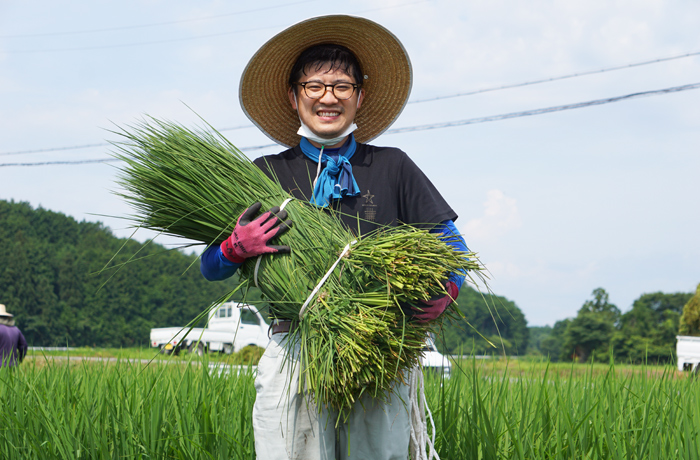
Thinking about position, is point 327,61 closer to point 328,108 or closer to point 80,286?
point 328,108

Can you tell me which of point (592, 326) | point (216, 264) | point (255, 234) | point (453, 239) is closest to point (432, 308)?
point (453, 239)

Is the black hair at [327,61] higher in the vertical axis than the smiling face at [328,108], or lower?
higher

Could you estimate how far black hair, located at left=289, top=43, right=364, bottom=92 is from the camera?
1.92m

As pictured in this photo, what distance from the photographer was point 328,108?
6.04 feet

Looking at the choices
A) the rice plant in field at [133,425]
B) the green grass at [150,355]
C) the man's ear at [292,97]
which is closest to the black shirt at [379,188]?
the man's ear at [292,97]

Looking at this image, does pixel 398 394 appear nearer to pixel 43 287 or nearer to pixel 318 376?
pixel 318 376

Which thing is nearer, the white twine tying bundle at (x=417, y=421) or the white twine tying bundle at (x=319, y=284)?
the white twine tying bundle at (x=319, y=284)

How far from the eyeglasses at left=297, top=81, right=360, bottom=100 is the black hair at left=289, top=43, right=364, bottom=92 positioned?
78 mm

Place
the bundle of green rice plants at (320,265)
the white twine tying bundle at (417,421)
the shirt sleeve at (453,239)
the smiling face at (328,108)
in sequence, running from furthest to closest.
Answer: the smiling face at (328,108)
the white twine tying bundle at (417,421)
the shirt sleeve at (453,239)
the bundle of green rice plants at (320,265)

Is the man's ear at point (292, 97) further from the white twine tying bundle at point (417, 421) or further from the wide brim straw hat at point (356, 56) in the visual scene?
the white twine tying bundle at point (417, 421)

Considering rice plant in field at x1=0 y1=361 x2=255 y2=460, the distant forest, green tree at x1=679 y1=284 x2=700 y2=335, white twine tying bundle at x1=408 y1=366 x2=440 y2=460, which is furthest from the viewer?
the distant forest

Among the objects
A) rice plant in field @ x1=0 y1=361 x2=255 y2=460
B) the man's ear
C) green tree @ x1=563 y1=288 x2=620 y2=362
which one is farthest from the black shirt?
green tree @ x1=563 y1=288 x2=620 y2=362

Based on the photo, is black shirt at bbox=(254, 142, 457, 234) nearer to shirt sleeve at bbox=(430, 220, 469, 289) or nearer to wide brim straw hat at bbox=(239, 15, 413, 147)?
shirt sleeve at bbox=(430, 220, 469, 289)

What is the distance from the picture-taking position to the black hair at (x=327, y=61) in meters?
1.92
